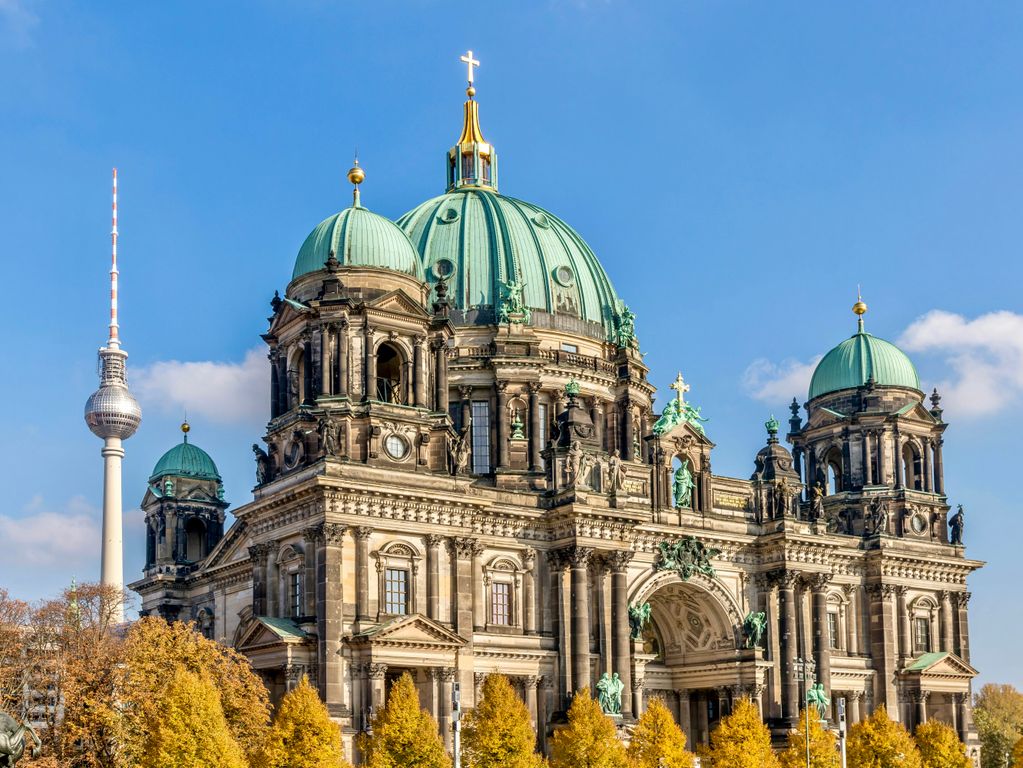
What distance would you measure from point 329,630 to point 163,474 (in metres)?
36.2

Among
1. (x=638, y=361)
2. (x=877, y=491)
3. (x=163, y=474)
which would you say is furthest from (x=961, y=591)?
(x=163, y=474)

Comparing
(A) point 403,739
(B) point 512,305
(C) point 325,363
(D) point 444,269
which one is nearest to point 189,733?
(A) point 403,739

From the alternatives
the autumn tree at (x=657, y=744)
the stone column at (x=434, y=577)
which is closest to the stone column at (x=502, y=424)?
the stone column at (x=434, y=577)

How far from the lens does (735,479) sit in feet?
293

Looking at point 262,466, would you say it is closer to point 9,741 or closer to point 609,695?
point 609,695

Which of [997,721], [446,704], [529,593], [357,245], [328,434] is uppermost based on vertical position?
[357,245]

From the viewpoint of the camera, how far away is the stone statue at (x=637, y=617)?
80.0 metres

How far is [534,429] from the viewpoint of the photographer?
88625 mm

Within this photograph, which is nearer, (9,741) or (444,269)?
(9,741)

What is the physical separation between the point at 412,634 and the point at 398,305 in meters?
15.9

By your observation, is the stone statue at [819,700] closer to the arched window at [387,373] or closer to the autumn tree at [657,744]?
the autumn tree at [657,744]

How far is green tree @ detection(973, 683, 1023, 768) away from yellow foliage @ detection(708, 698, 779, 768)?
33449 millimetres

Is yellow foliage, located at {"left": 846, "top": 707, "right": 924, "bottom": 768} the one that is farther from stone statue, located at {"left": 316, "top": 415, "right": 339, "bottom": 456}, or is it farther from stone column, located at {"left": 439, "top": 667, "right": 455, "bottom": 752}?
stone statue, located at {"left": 316, "top": 415, "right": 339, "bottom": 456}

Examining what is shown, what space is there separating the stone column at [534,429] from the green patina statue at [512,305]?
4059 millimetres
